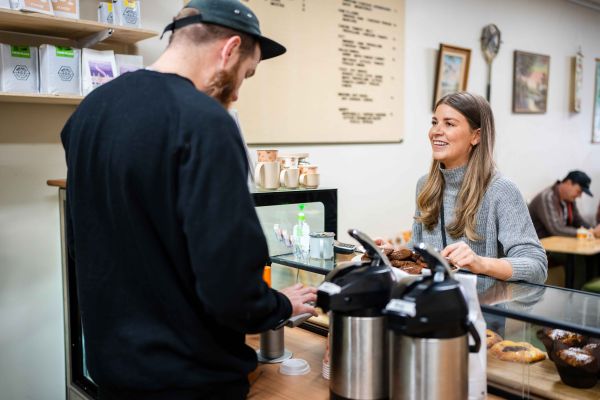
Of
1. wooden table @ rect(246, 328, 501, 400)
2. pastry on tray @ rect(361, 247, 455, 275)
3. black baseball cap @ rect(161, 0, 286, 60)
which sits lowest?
wooden table @ rect(246, 328, 501, 400)

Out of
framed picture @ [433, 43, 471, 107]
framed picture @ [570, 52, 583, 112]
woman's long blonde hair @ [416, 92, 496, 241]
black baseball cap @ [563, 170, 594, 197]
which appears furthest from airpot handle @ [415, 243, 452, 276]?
framed picture @ [570, 52, 583, 112]

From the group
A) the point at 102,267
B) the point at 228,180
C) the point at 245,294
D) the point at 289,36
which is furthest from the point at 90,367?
the point at 289,36

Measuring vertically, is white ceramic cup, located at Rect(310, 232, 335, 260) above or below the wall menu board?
below

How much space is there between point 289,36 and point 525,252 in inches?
83.1

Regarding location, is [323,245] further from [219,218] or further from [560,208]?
[560,208]

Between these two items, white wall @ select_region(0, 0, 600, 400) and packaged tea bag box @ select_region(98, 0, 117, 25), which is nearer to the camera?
packaged tea bag box @ select_region(98, 0, 117, 25)

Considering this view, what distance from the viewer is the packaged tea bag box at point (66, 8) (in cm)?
235

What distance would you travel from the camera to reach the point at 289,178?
2.55m

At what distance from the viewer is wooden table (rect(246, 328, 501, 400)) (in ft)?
4.85

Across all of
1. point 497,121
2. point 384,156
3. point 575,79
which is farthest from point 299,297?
point 575,79

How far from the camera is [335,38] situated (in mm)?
3754

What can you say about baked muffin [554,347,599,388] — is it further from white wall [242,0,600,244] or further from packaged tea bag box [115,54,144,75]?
white wall [242,0,600,244]

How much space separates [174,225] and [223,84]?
0.36m

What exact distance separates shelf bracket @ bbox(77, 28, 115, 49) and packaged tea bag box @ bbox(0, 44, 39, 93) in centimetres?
28
